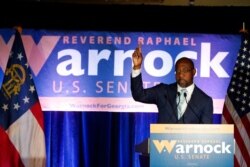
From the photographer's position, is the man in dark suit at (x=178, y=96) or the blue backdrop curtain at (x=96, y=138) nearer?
the man in dark suit at (x=178, y=96)

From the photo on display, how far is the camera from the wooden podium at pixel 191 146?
8.57 ft

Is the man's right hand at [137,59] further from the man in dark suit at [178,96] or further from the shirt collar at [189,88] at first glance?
the shirt collar at [189,88]

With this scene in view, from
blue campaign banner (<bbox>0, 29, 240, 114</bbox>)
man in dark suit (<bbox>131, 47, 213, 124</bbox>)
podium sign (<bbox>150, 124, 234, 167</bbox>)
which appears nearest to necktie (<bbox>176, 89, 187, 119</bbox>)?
man in dark suit (<bbox>131, 47, 213, 124</bbox>)

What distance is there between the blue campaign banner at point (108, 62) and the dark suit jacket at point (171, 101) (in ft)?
0.21

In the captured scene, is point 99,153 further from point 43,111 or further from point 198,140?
point 198,140

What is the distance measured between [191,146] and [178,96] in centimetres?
134

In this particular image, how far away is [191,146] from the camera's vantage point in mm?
2652

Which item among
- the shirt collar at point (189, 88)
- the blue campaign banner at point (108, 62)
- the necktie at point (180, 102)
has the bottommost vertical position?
the necktie at point (180, 102)

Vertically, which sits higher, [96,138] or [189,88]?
[189,88]

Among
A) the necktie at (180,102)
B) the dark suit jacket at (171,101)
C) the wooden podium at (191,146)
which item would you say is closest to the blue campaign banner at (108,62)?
the dark suit jacket at (171,101)

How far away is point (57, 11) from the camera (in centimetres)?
407

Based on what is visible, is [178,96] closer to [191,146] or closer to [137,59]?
[137,59]

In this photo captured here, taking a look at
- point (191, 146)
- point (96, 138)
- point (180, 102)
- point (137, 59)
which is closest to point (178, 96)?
point (180, 102)

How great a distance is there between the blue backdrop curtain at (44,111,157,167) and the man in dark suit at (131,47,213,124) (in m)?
0.19
